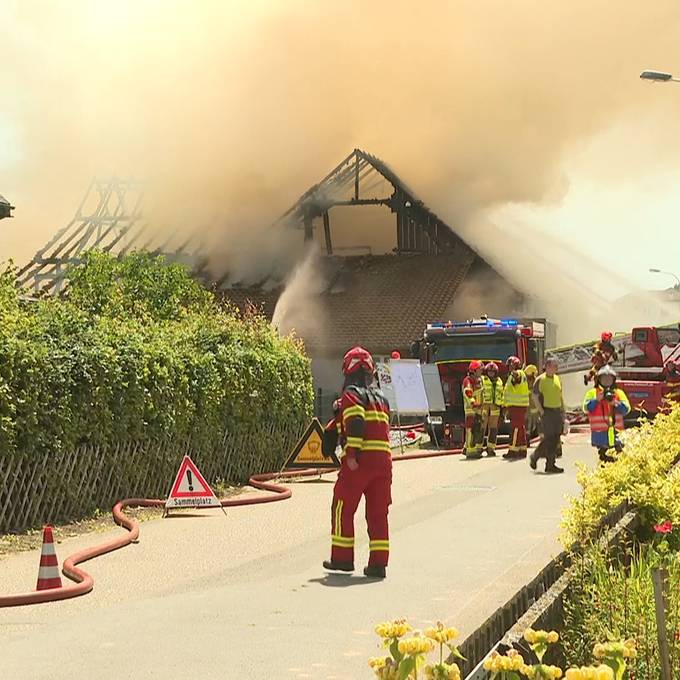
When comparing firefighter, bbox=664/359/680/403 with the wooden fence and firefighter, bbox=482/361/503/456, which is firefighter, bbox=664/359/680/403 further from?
the wooden fence

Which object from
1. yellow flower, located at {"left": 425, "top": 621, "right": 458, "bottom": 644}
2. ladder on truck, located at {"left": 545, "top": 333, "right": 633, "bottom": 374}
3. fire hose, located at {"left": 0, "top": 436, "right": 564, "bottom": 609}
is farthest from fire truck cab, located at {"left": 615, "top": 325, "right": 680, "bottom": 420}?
yellow flower, located at {"left": 425, "top": 621, "right": 458, "bottom": 644}

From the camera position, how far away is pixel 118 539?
11.7 metres

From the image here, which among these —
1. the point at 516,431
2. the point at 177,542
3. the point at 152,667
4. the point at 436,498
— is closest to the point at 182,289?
the point at 516,431

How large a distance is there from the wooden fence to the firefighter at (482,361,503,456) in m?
5.98

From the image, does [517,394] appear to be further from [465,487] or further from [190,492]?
[190,492]

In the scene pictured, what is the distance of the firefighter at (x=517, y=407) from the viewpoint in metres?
21.7

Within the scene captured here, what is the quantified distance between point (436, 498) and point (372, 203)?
32.1m

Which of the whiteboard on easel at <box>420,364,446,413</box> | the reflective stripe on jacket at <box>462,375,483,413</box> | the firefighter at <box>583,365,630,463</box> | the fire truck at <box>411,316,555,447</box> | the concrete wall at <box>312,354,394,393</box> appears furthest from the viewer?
the concrete wall at <box>312,354,394,393</box>

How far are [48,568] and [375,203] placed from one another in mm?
38645

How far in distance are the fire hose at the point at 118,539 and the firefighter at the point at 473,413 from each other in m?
3.58

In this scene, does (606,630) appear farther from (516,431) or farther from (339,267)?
(339,267)

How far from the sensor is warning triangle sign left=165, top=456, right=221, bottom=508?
544 inches

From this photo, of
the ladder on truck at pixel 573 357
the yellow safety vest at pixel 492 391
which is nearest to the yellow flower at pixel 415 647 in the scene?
the yellow safety vest at pixel 492 391

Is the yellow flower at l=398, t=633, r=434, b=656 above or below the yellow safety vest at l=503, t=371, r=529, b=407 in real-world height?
below
